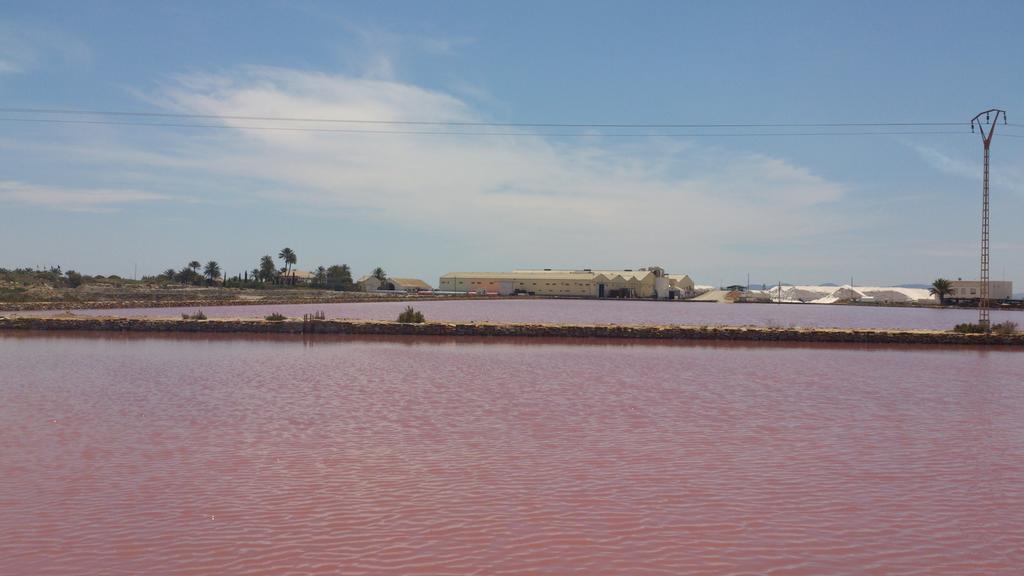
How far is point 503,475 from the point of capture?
7.11m

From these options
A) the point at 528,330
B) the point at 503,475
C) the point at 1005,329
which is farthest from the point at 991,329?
the point at 503,475

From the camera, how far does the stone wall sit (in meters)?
24.4

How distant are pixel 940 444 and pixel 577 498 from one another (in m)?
4.93

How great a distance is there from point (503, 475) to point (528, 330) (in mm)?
17748

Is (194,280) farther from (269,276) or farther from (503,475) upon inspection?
(503,475)

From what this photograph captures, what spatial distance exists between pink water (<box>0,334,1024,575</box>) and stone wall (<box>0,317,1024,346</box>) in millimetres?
10001

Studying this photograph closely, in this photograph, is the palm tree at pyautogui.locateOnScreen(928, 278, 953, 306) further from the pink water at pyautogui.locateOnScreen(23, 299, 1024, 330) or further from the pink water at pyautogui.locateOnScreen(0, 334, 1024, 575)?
the pink water at pyautogui.locateOnScreen(0, 334, 1024, 575)

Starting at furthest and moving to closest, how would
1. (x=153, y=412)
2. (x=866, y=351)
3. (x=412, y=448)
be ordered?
(x=866, y=351) < (x=153, y=412) < (x=412, y=448)

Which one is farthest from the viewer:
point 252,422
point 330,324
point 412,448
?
point 330,324

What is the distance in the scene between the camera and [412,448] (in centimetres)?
815

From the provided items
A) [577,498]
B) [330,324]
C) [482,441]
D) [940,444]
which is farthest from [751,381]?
[330,324]

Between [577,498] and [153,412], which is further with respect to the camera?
A: [153,412]

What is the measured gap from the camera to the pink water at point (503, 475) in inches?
204

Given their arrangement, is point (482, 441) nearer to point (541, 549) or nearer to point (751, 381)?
point (541, 549)
